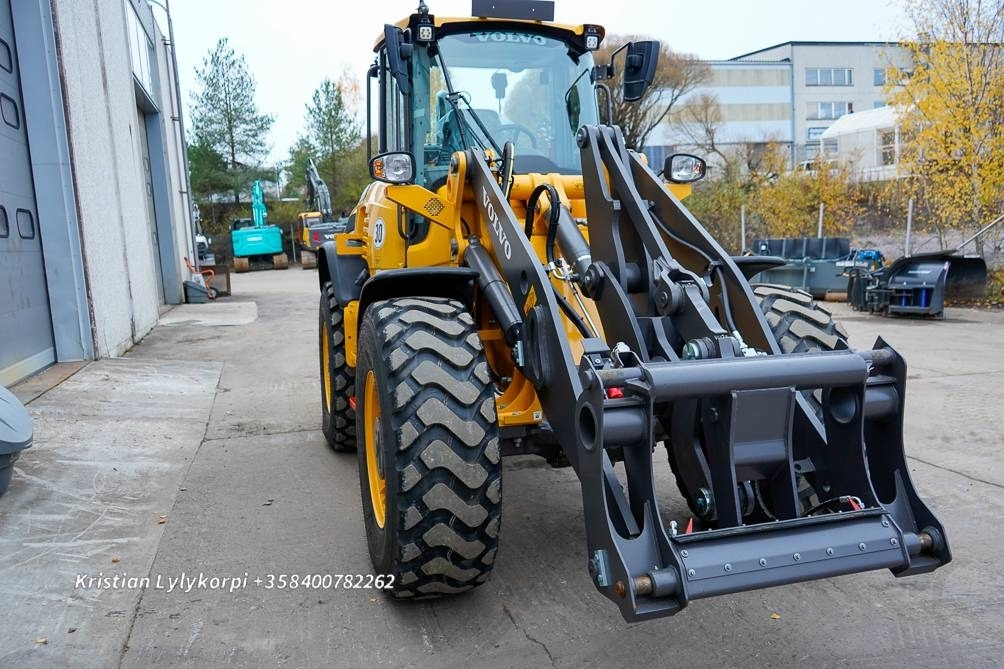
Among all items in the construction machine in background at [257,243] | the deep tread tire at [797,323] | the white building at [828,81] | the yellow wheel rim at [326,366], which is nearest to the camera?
the deep tread tire at [797,323]

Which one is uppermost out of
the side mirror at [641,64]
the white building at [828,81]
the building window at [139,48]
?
the white building at [828,81]

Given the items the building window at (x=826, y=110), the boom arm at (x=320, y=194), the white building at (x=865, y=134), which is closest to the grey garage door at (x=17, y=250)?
the boom arm at (x=320, y=194)

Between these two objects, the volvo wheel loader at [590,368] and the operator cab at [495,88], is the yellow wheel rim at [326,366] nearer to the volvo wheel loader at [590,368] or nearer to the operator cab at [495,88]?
the volvo wheel loader at [590,368]

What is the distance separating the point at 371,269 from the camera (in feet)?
16.1

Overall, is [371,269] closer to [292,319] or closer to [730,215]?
[292,319]

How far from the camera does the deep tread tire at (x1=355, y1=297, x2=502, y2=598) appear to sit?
2.81 meters

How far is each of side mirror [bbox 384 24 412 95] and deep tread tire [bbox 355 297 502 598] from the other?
165 centimetres

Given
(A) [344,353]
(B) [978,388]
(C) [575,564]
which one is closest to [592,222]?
(C) [575,564]

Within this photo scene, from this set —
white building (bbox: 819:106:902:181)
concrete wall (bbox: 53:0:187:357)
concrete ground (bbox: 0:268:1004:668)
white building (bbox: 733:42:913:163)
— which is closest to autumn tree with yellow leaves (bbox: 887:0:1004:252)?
concrete ground (bbox: 0:268:1004:668)

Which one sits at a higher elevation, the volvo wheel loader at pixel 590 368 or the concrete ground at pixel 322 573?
the volvo wheel loader at pixel 590 368

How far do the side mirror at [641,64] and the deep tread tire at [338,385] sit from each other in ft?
8.37

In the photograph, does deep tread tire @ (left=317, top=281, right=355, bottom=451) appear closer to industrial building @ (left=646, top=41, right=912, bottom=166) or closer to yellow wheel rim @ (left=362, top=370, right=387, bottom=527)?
yellow wheel rim @ (left=362, top=370, right=387, bottom=527)

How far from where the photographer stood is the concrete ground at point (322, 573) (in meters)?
2.89

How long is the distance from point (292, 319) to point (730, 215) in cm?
1364
